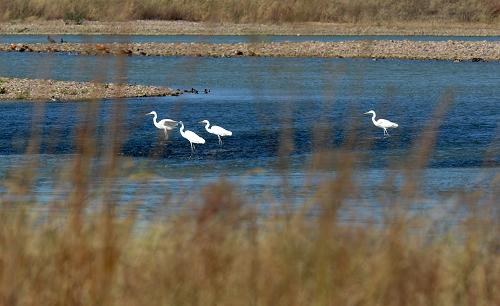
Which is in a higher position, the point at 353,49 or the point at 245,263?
the point at 245,263

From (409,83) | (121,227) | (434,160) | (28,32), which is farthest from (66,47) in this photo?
(121,227)

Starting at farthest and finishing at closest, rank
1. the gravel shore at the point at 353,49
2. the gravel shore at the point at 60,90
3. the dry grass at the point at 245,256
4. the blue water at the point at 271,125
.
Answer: the gravel shore at the point at 353,49
the gravel shore at the point at 60,90
the blue water at the point at 271,125
the dry grass at the point at 245,256

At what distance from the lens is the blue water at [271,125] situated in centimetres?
698

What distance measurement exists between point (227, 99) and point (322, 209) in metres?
31.1

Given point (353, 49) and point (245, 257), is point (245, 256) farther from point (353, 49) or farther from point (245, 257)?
point (353, 49)

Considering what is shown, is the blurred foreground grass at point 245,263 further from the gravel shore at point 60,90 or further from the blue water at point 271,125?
the gravel shore at point 60,90

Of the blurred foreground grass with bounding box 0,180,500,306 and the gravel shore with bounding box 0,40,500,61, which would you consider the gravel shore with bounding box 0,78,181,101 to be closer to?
the gravel shore with bounding box 0,40,500,61

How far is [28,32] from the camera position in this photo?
85.8 metres

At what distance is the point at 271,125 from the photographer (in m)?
26.6

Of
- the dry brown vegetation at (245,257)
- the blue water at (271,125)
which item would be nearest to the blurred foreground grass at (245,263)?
the dry brown vegetation at (245,257)

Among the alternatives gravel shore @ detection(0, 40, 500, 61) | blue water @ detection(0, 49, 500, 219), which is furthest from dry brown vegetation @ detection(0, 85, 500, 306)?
gravel shore @ detection(0, 40, 500, 61)

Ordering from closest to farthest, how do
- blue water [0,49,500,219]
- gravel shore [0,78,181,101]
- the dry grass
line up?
the dry grass < blue water [0,49,500,219] < gravel shore [0,78,181,101]

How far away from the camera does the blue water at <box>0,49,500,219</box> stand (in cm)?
698

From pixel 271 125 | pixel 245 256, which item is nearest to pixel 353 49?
pixel 271 125
